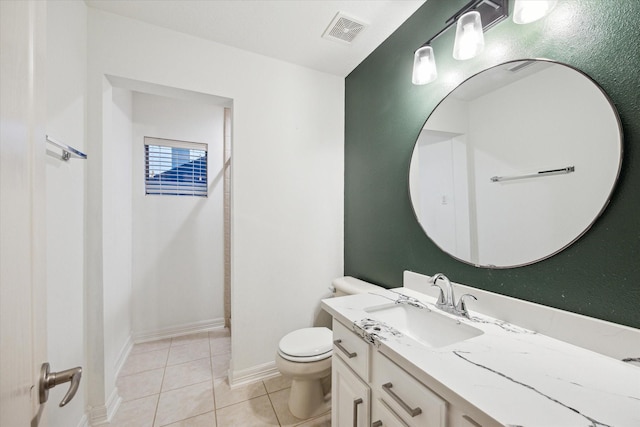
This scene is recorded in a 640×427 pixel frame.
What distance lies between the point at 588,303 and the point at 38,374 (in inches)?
62.0

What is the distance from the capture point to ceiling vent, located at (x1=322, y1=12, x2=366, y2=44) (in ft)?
5.32

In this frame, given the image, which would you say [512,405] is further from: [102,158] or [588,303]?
[102,158]

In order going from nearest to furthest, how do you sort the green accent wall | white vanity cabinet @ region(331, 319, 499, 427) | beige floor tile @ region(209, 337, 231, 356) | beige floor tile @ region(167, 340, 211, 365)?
white vanity cabinet @ region(331, 319, 499, 427) → the green accent wall → beige floor tile @ region(167, 340, 211, 365) → beige floor tile @ region(209, 337, 231, 356)

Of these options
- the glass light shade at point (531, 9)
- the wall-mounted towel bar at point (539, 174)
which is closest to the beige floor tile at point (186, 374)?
the wall-mounted towel bar at point (539, 174)

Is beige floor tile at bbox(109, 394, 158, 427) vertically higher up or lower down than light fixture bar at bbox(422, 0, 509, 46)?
lower down

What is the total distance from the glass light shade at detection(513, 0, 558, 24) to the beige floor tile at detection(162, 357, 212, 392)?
2.80m

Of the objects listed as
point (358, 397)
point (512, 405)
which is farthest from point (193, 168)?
point (512, 405)

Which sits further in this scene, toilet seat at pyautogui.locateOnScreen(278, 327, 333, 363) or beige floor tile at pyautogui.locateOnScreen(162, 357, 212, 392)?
beige floor tile at pyautogui.locateOnScreen(162, 357, 212, 392)

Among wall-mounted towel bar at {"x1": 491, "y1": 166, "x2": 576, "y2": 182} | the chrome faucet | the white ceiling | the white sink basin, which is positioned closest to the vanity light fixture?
the white ceiling

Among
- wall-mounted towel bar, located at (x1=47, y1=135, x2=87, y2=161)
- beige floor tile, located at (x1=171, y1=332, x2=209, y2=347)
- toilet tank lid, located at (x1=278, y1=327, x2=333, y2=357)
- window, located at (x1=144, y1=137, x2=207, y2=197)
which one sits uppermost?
window, located at (x1=144, y1=137, x2=207, y2=197)

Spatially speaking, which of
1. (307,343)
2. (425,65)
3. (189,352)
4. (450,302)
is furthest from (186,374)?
(425,65)

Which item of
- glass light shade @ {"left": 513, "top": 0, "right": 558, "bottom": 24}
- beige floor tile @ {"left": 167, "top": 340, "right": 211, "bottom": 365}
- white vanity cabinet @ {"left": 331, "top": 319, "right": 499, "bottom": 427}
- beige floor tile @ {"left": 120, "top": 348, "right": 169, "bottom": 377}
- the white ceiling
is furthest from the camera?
beige floor tile @ {"left": 167, "top": 340, "right": 211, "bottom": 365}

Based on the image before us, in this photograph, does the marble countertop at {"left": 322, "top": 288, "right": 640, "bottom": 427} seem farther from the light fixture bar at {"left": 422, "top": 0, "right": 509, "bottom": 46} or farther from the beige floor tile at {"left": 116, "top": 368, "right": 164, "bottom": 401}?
the beige floor tile at {"left": 116, "top": 368, "right": 164, "bottom": 401}

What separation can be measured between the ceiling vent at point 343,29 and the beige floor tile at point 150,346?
309 centimetres
